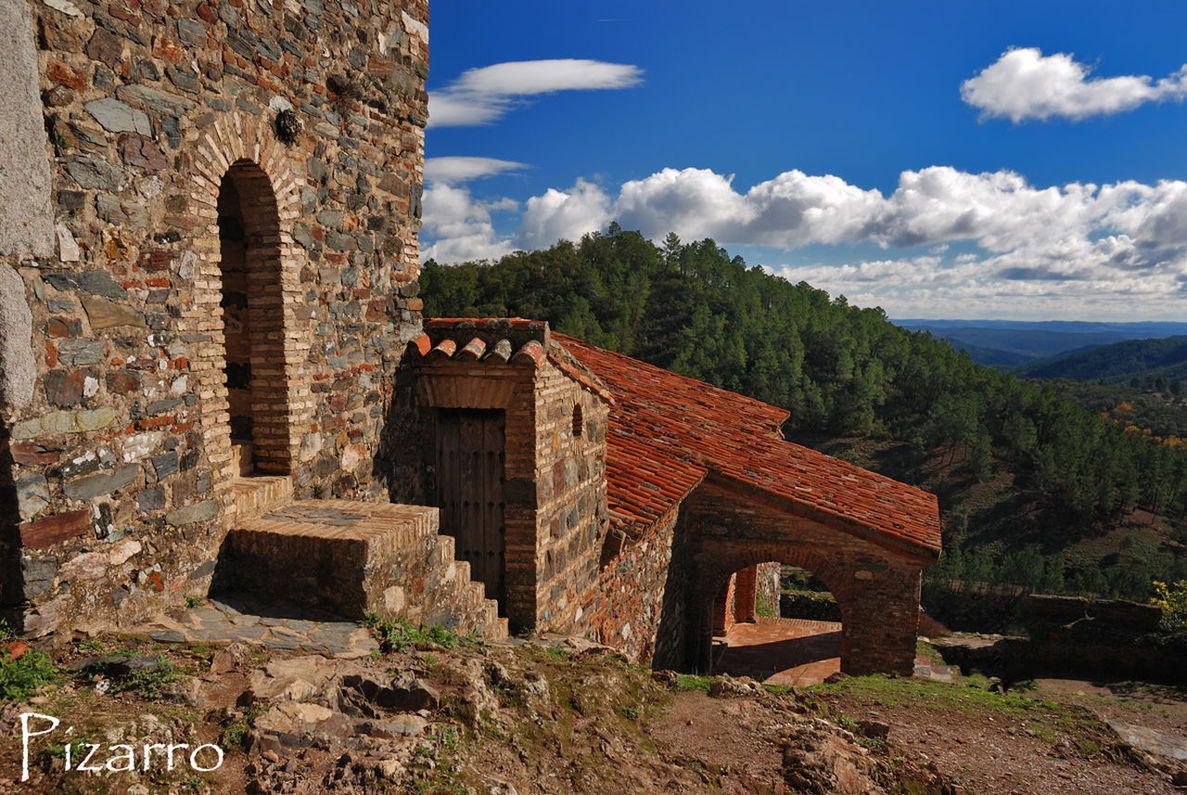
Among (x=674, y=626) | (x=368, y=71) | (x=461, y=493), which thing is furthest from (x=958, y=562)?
(x=368, y=71)

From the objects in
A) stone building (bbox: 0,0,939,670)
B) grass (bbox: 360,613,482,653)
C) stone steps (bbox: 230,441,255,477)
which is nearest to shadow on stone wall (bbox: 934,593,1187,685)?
stone building (bbox: 0,0,939,670)

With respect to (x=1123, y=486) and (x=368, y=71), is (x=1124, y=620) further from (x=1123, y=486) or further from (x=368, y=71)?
(x=1123, y=486)

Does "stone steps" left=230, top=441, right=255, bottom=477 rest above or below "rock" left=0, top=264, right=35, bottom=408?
below

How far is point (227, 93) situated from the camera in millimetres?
4488

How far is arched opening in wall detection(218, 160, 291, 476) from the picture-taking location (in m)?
5.00

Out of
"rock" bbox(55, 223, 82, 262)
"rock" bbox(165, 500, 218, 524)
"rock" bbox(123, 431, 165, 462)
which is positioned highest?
"rock" bbox(55, 223, 82, 262)

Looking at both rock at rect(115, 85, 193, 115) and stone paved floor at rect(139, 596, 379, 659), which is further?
stone paved floor at rect(139, 596, 379, 659)

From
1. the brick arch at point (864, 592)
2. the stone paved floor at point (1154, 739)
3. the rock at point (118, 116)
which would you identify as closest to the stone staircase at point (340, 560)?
the rock at point (118, 116)

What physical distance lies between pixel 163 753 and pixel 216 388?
93.4 inches

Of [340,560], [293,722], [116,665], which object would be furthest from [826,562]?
[116,665]

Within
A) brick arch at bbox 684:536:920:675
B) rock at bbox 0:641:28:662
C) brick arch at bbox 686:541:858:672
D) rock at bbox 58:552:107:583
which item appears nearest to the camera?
rock at bbox 0:641:28:662

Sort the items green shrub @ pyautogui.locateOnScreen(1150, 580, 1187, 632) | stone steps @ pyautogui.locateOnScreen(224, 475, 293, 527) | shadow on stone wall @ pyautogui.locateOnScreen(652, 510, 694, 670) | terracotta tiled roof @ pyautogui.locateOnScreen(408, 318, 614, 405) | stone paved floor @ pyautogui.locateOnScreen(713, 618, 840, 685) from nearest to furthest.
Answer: stone steps @ pyautogui.locateOnScreen(224, 475, 293, 527), terracotta tiled roof @ pyautogui.locateOnScreen(408, 318, 614, 405), shadow on stone wall @ pyautogui.locateOnScreen(652, 510, 694, 670), stone paved floor @ pyautogui.locateOnScreen(713, 618, 840, 685), green shrub @ pyautogui.locateOnScreen(1150, 580, 1187, 632)

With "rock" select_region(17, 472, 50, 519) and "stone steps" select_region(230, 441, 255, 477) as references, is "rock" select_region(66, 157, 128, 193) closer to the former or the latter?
"rock" select_region(17, 472, 50, 519)

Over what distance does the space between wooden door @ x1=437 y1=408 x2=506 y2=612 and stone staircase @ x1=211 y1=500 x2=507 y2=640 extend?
1286mm
